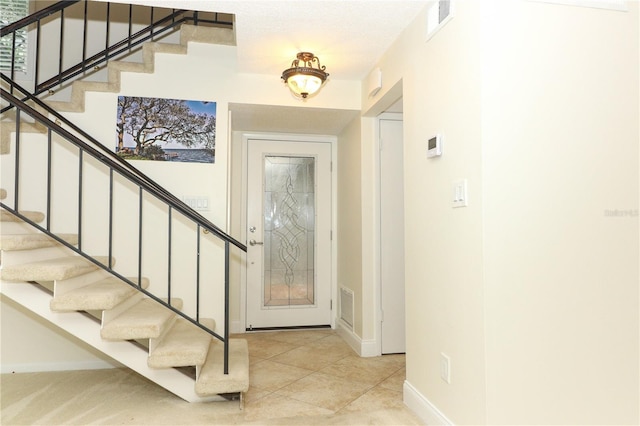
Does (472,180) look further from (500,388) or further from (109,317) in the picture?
(109,317)

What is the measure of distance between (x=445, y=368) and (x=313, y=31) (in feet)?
7.16

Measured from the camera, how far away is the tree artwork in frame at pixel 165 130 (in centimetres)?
337

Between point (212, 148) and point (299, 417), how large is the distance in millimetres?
2212

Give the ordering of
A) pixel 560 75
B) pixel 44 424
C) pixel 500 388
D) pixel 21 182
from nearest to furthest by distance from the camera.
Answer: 1. pixel 500 388
2. pixel 560 75
3. pixel 44 424
4. pixel 21 182

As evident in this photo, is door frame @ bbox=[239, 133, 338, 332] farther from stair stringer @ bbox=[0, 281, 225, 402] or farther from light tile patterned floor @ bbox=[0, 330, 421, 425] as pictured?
stair stringer @ bbox=[0, 281, 225, 402]

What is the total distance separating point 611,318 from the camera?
190cm

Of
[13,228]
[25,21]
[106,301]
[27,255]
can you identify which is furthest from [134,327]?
[25,21]

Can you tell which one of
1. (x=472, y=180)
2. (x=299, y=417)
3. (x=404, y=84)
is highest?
(x=404, y=84)

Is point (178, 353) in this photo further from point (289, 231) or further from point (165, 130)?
point (289, 231)

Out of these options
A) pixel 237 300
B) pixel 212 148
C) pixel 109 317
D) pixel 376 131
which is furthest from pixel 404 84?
pixel 237 300

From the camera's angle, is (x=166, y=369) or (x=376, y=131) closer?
(x=166, y=369)

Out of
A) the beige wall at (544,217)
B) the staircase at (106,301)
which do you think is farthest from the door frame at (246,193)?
the beige wall at (544,217)

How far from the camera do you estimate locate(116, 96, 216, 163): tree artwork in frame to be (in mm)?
3371

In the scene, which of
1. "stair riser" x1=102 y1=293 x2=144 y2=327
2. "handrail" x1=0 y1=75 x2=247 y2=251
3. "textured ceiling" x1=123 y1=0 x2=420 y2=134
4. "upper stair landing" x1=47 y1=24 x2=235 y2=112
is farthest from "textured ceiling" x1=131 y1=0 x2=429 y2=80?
"stair riser" x1=102 y1=293 x2=144 y2=327
